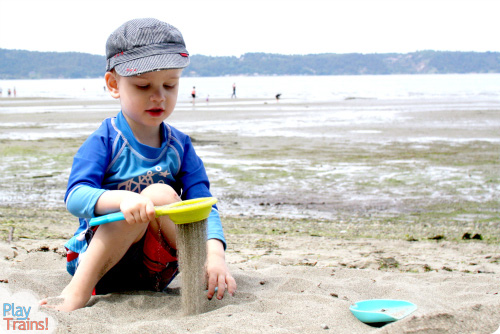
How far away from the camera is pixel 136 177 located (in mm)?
2564

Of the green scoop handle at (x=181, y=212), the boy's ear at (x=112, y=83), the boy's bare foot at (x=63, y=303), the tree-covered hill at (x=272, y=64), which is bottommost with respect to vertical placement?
the boy's bare foot at (x=63, y=303)

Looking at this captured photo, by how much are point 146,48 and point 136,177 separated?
1.93 ft

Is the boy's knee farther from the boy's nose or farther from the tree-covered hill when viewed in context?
the tree-covered hill

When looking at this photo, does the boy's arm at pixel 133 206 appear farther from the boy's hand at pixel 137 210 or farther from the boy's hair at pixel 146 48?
the boy's hair at pixel 146 48

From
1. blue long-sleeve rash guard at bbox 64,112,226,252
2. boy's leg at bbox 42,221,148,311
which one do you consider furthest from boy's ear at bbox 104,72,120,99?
boy's leg at bbox 42,221,148,311

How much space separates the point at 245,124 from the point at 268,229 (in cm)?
1320

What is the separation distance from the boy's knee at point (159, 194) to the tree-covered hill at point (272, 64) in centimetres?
16948

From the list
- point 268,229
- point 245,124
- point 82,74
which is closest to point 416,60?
point 82,74

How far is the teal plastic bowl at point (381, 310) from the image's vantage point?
2320 millimetres

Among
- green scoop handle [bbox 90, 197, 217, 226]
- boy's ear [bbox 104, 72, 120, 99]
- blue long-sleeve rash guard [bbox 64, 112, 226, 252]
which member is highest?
boy's ear [bbox 104, 72, 120, 99]

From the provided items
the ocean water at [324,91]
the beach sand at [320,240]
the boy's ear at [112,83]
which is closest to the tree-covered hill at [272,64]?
the ocean water at [324,91]

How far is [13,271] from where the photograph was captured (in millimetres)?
2986

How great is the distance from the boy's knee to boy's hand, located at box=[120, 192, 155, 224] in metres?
0.13

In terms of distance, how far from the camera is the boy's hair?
2.40 meters
